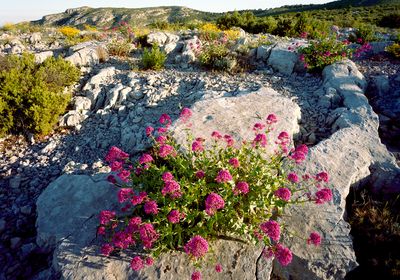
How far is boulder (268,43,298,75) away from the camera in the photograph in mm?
8844

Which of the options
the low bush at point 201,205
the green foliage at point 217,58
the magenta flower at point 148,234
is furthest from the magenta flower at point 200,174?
the green foliage at point 217,58

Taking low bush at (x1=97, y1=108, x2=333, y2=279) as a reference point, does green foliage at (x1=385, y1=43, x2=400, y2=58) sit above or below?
below

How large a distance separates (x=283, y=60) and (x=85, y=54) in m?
6.15

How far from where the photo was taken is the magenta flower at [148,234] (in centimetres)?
301

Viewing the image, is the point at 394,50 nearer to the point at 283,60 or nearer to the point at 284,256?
the point at 283,60

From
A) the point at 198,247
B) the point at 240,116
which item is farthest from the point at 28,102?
A: the point at 198,247

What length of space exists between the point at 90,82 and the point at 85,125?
1.63m

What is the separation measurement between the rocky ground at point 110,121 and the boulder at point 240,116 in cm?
56

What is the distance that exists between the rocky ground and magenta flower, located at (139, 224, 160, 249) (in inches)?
77.7

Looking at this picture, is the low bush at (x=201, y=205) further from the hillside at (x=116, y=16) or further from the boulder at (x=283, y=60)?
the hillside at (x=116, y=16)

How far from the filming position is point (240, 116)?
5.86 m

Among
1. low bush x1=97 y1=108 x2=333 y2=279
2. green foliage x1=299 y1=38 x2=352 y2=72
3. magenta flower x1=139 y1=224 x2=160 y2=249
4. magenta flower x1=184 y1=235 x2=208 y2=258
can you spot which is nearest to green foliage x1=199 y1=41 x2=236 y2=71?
green foliage x1=299 y1=38 x2=352 y2=72

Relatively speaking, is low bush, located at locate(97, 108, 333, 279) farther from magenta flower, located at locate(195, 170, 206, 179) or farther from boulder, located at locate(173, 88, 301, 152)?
boulder, located at locate(173, 88, 301, 152)

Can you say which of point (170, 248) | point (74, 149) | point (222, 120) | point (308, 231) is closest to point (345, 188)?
point (308, 231)
